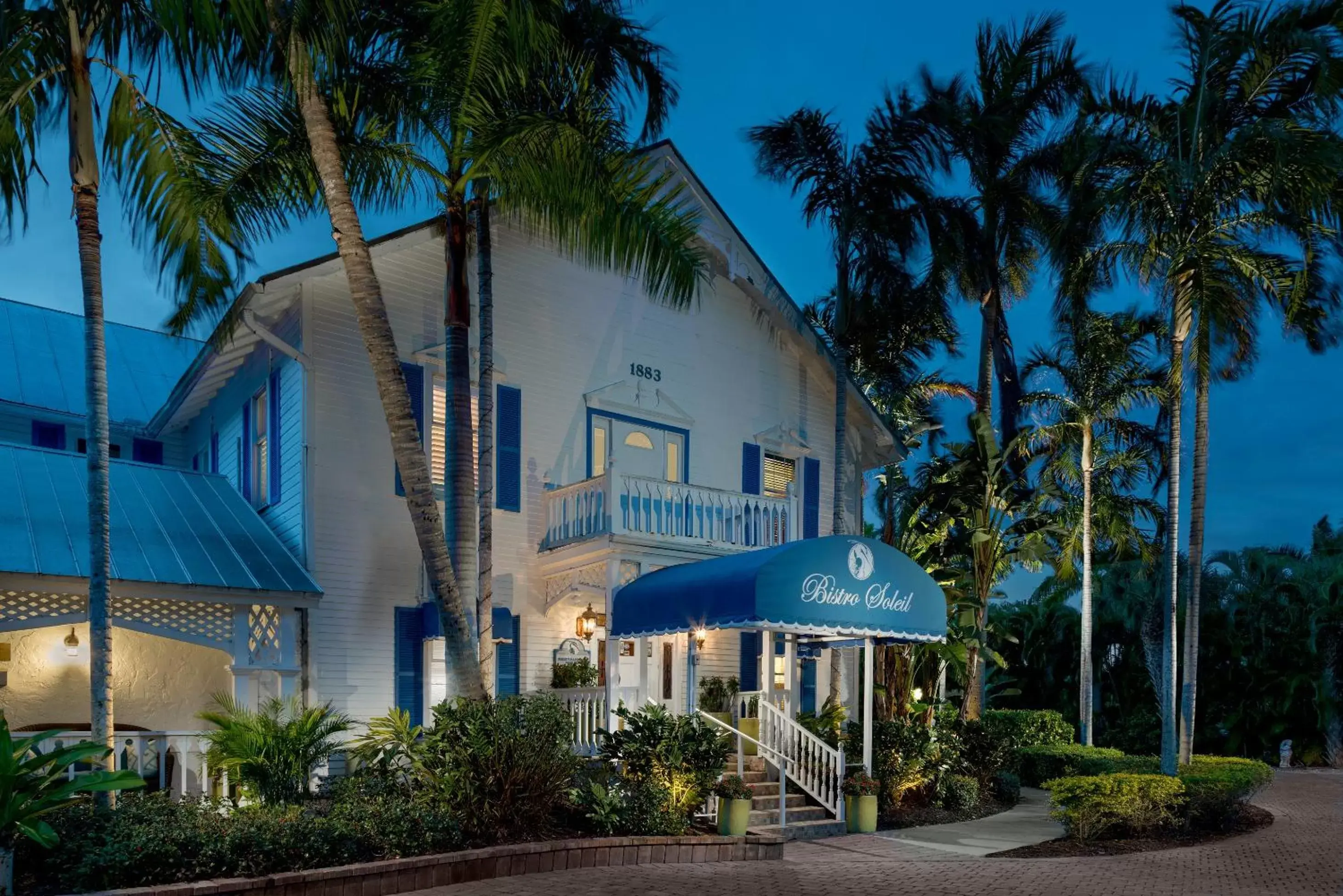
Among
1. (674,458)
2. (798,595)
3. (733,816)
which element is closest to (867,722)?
(798,595)

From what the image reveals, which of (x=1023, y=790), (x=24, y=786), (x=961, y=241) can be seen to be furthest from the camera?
(x=961, y=241)

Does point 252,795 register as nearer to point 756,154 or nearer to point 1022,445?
point 756,154

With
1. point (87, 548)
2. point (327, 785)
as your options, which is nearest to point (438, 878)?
point (327, 785)

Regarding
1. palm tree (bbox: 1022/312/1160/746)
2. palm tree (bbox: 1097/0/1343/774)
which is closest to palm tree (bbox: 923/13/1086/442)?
palm tree (bbox: 1022/312/1160/746)

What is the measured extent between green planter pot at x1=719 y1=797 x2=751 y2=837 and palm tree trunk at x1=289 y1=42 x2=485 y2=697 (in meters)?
4.01

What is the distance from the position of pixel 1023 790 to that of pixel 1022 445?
6.85 m

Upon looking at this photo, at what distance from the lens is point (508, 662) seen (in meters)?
16.6

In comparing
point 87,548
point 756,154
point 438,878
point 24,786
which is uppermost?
point 756,154

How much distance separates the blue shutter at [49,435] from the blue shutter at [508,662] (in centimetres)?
867

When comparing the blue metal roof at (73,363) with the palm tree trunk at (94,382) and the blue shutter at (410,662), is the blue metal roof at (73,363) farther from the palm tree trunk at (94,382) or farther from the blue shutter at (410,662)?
the palm tree trunk at (94,382)

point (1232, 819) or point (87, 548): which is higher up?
point (87, 548)

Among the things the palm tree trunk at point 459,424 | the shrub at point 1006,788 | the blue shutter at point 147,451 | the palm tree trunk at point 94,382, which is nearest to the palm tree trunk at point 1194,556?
the shrub at point 1006,788

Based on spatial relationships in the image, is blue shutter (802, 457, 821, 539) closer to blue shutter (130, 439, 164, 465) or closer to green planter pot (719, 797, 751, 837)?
green planter pot (719, 797, 751, 837)

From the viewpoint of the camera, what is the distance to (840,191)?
19.5 m
